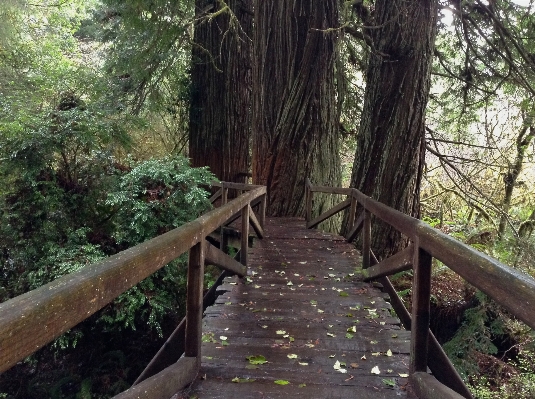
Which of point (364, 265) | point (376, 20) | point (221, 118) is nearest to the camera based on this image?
point (364, 265)

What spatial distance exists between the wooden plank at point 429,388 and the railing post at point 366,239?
8.70 feet

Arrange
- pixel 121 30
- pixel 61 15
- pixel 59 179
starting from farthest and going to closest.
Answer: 1. pixel 61 15
2. pixel 121 30
3. pixel 59 179

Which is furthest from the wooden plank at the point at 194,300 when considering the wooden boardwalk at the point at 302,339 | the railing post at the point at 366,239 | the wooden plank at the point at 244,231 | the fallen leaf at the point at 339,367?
the railing post at the point at 366,239

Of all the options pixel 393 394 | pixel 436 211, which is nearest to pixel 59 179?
pixel 393 394

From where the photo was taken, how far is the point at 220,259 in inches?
Answer: 150

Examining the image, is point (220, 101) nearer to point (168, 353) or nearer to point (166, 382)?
point (168, 353)

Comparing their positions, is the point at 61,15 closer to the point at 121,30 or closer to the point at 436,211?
the point at 121,30

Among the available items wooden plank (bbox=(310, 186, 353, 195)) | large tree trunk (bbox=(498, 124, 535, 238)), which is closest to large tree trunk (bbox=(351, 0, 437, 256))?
wooden plank (bbox=(310, 186, 353, 195))

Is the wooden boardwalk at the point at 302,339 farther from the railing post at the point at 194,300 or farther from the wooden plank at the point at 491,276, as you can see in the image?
the wooden plank at the point at 491,276

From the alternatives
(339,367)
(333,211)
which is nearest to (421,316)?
(339,367)

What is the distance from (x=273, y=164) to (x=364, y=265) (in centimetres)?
475

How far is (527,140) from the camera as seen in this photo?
37.5 feet

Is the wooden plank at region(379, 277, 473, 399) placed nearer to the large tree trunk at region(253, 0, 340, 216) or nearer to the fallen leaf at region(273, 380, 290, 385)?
the fallen leaf at region(273, 380, 290, 385)

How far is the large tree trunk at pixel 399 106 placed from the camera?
7.55m
